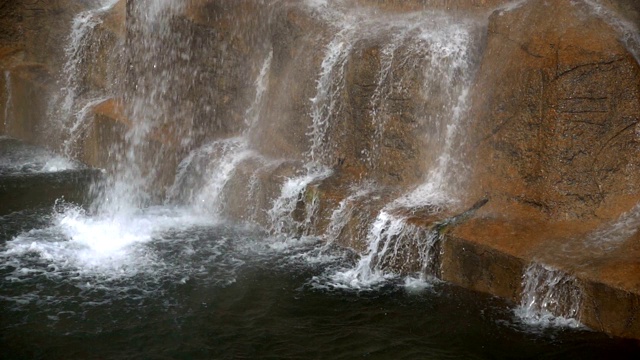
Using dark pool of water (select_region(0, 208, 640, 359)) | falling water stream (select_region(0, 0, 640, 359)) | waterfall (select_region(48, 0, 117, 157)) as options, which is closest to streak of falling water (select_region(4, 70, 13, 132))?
waterfall (select_region(48, 0, 117, 157))

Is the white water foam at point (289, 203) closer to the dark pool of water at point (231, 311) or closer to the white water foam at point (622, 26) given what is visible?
the dark pool of water at point (231, 311)

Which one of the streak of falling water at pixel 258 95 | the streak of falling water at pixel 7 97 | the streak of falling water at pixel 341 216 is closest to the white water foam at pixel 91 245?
the streak of falling water at pixel 258 95

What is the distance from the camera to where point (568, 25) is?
877 cm

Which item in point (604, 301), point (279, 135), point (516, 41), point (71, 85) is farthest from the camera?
point (71, 85)

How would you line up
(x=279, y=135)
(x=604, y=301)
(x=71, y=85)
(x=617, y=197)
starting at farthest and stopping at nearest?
(x=71, y=85), (x=279, y=135), (x=617, y=197), (x=604, y=301)

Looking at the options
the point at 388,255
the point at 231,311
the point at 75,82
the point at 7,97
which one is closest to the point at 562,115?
the point at 388,255

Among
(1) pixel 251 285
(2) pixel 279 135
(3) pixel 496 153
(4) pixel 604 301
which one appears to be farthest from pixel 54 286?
(4) pixel 604 301

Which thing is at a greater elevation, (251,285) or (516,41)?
(516,41)

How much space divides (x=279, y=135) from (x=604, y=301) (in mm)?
4960

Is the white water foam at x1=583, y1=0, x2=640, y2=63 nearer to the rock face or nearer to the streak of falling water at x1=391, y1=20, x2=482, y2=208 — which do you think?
the rock face

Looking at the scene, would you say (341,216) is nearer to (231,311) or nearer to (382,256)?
(382,256)

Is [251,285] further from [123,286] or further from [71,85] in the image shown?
[71,85]

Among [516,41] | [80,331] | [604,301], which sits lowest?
[80,331]

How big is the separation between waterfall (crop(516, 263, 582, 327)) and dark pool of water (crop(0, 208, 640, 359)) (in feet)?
0.48
